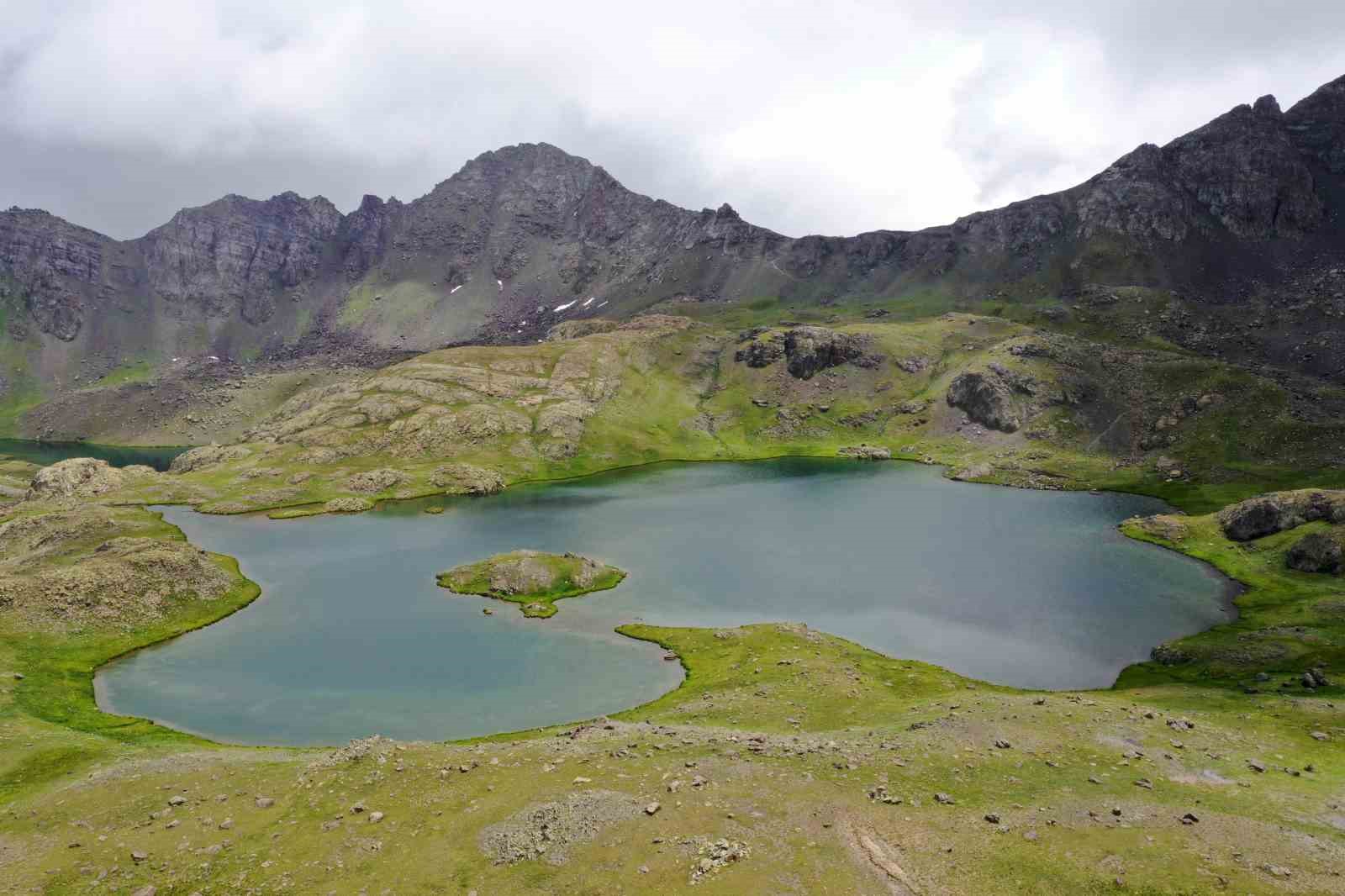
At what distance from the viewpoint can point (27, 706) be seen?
65.2 metres

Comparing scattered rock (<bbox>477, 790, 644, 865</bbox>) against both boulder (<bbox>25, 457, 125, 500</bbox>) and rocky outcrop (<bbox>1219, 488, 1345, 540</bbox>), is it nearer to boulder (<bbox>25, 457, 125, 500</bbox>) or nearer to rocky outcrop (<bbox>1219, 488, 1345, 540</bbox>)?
rocky outcrop (<bbox>1219, 488, 1345, 540</bbox>)

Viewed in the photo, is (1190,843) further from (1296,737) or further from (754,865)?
(1296,737)

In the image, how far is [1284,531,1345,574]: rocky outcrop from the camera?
95125 mm

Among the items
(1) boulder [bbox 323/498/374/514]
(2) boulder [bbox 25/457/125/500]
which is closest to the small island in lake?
(1) boulder [bbox 323/498/374/514]

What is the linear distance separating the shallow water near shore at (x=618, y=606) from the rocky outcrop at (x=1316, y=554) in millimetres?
10579

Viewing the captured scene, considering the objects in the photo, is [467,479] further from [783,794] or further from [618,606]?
[783,794]

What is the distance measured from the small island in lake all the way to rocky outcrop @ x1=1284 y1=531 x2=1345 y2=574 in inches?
3648

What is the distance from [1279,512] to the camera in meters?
110

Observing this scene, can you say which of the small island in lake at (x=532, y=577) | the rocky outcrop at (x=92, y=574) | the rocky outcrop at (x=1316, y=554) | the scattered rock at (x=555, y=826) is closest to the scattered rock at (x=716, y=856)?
the scattered rock at (x=555, y=826)

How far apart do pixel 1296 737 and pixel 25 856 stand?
74381 mm

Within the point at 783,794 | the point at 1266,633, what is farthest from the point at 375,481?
the point at 1266,633

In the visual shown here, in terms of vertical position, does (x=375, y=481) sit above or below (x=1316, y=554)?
above

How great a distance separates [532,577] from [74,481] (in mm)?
138492

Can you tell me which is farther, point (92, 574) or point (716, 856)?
point (92, 574)
